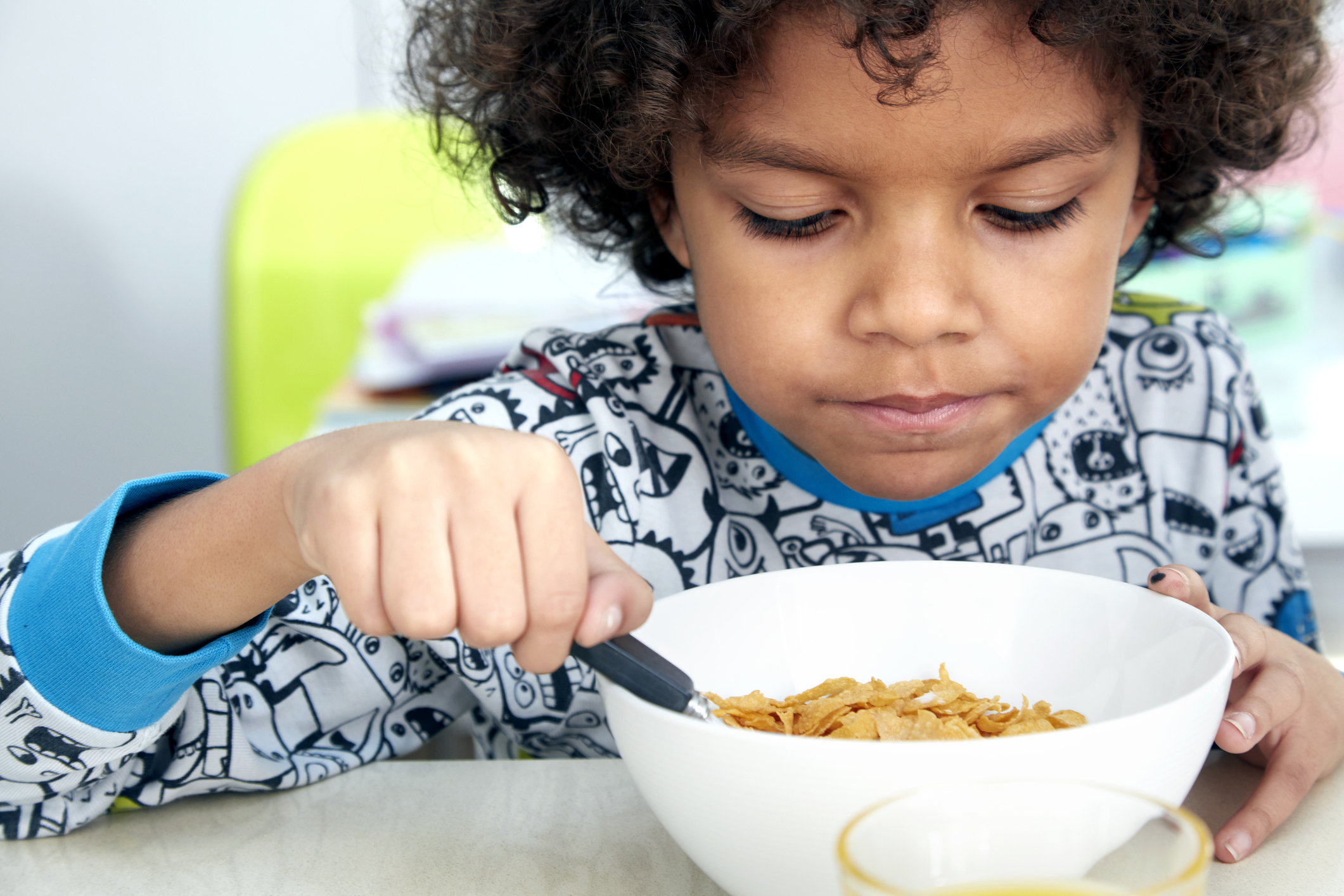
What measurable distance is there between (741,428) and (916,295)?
0.31m

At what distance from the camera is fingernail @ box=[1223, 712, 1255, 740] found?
0.56 metres

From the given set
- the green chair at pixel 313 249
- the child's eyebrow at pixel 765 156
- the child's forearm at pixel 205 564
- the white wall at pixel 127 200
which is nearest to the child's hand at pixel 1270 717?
the child's eyebrow at pixel 765 156

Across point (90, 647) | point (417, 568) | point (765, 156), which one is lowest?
point (90, 647)

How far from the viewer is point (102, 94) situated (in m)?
2.46

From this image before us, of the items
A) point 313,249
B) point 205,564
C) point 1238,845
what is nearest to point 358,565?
point 205,564

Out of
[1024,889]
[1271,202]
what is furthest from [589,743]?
[1271,202]

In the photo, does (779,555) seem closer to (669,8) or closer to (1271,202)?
(669,8)

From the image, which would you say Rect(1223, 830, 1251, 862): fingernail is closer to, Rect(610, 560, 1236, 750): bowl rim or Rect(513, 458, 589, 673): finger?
Rect(610, 560, 1236, 750): bowl rim

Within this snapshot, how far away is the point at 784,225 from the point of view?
2.33 ft

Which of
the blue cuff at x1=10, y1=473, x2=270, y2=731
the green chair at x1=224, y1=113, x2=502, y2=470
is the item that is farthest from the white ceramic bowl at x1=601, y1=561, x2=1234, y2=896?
the green chair at x1=224, y1=113, x2=502, y2=470

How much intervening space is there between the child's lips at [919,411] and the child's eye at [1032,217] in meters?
0.11

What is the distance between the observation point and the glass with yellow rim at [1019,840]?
31cm

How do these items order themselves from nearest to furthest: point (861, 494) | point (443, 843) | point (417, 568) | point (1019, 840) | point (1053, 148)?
point (1019, 840)
point (417, 568)
point (443, 843)
point (1053, 148)
point (861, 494)

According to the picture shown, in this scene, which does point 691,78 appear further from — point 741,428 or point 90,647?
point 90,647
